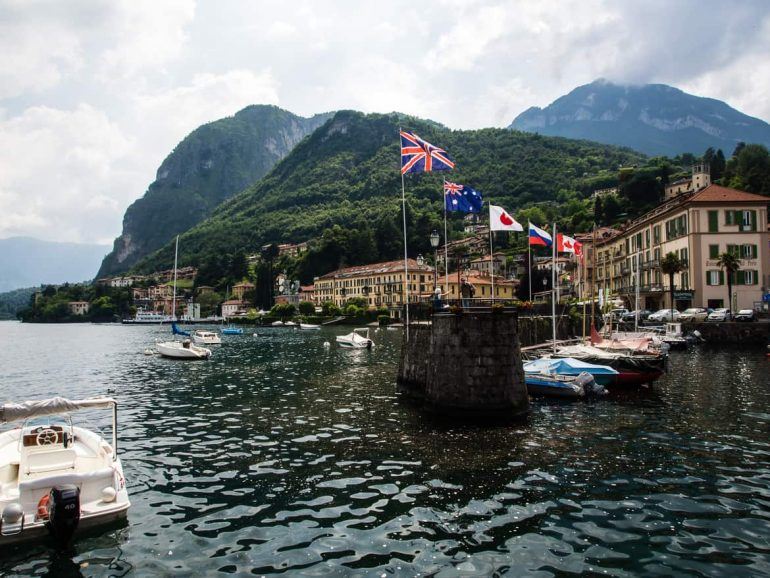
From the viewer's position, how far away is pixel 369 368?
43094 millimetres

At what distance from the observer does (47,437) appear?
46.1 feet

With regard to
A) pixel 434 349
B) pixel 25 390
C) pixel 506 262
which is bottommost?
pixel 25 390

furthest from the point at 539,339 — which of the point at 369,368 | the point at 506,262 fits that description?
the point at 506,262

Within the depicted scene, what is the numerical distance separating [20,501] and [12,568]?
176 cm

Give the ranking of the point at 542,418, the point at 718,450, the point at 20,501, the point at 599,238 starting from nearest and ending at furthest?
the point at 20,501
the point at 718,450
the point at 542,418
the point at 599,238

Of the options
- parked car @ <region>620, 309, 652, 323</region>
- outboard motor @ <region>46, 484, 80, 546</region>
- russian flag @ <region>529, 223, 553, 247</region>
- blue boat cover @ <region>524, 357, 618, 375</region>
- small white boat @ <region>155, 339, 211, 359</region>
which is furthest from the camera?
parked car @ <region>620, 309, 652, 323</region>

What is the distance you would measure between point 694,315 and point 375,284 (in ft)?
335

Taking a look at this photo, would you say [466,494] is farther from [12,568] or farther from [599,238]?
[599,238]

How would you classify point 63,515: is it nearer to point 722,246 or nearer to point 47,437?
point 47,437

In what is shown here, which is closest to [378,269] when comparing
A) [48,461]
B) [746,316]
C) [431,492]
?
[746,316]

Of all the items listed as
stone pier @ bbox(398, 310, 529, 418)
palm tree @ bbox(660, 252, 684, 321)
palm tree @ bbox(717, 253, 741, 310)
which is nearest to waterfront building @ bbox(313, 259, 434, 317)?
palm tree @ bbox(660, 252, 684, 321)

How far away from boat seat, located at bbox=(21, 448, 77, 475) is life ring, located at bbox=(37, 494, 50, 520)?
3.84 feet

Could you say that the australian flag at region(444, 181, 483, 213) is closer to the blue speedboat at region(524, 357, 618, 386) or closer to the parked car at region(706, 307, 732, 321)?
the blue speedboat at region(524, 357, 618, 386)

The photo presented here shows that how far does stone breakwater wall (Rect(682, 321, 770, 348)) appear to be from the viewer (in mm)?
57531
